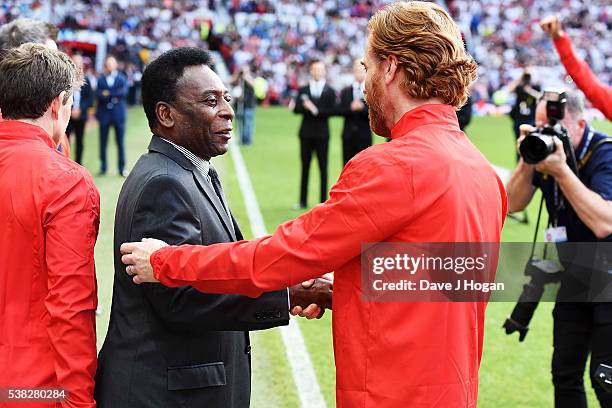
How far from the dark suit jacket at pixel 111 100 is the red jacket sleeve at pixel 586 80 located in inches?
485

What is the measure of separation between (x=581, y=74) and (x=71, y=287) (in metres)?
3.78

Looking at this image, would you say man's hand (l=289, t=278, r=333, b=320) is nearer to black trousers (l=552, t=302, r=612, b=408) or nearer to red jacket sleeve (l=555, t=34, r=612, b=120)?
black trousers (l=552, t=302, r=612, b=408)

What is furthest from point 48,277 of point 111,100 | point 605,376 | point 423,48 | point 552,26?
point 111,100

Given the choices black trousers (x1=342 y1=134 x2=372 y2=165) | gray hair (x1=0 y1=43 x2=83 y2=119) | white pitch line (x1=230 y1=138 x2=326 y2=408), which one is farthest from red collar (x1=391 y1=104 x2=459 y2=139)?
black trousers (x1=342 y1=134 x2=372 y2=165)

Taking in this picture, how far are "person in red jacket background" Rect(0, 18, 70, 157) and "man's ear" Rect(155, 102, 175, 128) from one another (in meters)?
1.96

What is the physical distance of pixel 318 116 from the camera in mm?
14039

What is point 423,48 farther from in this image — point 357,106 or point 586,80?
point 357,106

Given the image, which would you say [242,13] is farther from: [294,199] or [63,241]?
[63,241]

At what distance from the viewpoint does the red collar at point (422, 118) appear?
266 centimetres

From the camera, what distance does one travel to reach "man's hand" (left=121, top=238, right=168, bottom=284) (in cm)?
274

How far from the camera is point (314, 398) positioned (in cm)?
574

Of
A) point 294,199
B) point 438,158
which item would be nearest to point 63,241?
point 438,158

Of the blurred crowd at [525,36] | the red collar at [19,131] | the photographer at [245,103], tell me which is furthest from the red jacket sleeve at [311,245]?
the blurred crowd at [525,36]

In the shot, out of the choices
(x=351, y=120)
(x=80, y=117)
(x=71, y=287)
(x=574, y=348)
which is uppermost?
(x=71, y=287)
